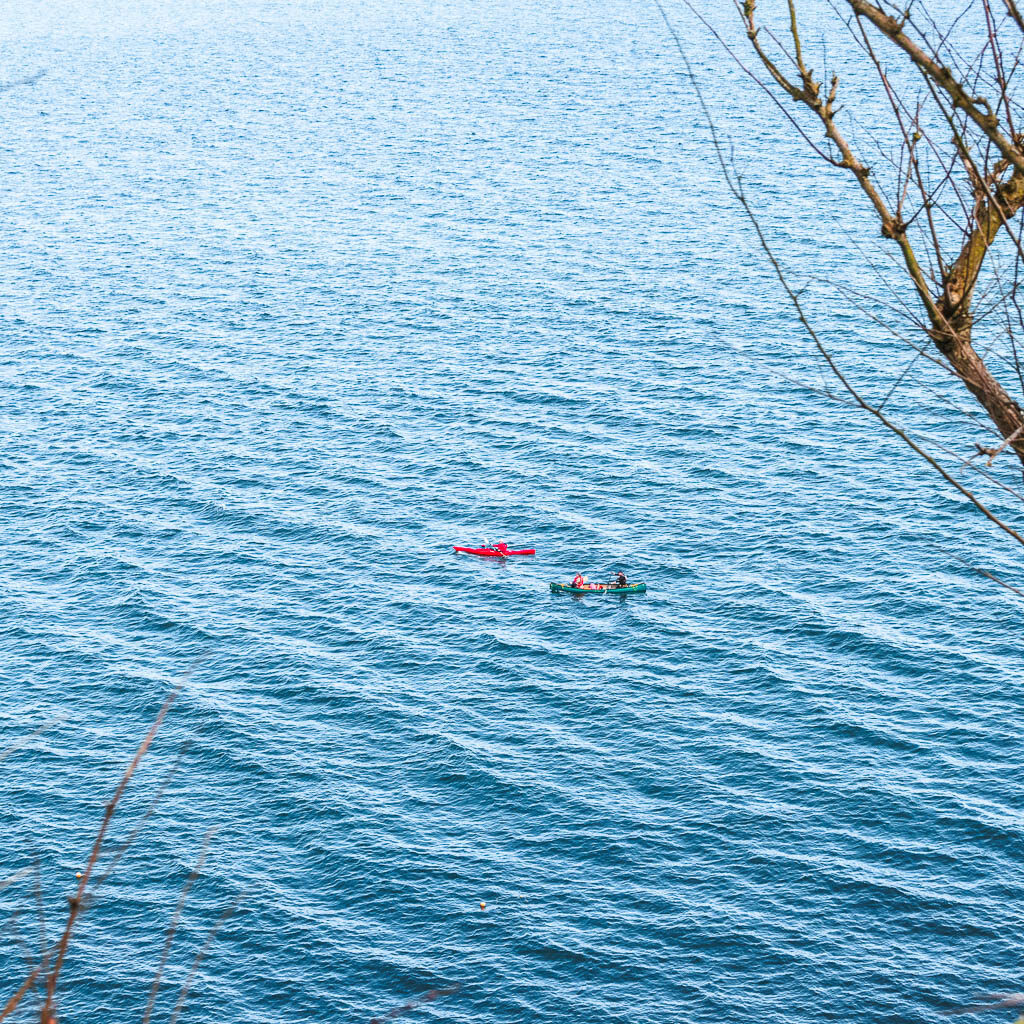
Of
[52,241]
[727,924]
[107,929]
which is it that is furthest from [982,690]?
[52,241]

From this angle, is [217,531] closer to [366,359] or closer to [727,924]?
[366,359]

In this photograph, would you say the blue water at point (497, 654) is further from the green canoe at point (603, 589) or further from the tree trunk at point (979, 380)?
the tree trunk at point (979, 380)

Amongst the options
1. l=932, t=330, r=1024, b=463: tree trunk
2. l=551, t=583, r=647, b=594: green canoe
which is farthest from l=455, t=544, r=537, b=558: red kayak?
l=932, t=330, r=1024, b=463: tree trunk

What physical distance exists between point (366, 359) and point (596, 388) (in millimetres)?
25175

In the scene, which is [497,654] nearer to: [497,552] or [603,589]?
[603,589]

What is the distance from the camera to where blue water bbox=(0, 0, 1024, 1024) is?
7081 centimetres

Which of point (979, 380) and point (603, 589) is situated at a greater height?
point (979, 380)

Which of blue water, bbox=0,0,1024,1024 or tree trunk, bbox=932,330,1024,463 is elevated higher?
tree trunk, bbox=932,330,1024,463

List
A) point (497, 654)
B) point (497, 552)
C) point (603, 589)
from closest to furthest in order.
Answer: point (497, 654)
point (603, 589)
point (497, 552)

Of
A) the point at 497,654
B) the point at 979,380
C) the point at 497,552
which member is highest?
the point at 979,380

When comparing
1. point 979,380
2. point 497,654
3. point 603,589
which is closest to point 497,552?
point 603,589

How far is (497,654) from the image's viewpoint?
314ft

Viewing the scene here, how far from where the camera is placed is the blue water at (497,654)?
70812 millimetres

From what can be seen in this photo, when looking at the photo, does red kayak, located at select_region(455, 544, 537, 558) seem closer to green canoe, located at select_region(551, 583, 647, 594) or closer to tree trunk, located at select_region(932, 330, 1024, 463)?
green canoe, located at select_region(551, 583, 647, 594)
